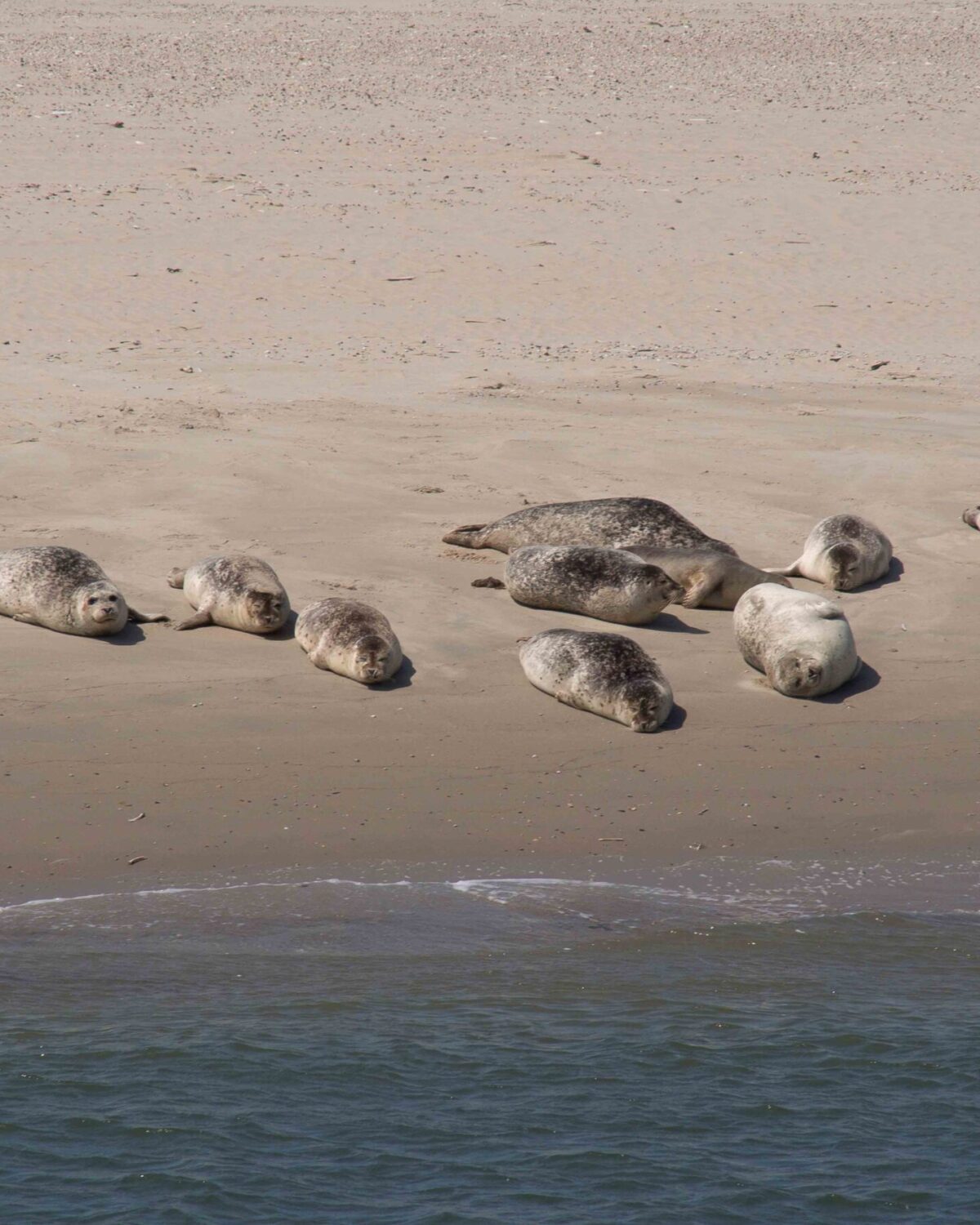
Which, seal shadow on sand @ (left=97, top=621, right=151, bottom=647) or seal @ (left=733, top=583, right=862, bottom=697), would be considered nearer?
seal @ (left=733, top=583, right=862, bottom=697)

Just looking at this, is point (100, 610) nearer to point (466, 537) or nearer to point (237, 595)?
point (237, 595)

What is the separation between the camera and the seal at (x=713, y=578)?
8703 millimetres

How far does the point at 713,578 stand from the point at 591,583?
27.4 inches

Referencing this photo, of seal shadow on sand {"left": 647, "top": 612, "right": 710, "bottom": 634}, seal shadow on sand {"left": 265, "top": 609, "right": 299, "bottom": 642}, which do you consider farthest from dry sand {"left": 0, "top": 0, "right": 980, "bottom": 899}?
seal shadow on sand {"left": 265, "top": 609, "right": 299, "bottom": 642}

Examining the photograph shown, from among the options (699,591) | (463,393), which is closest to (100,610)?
(699,591)

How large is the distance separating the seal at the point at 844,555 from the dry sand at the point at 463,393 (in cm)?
18

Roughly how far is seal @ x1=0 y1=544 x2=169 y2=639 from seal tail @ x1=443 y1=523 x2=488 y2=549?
1.96 meters

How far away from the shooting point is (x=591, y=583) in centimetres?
851

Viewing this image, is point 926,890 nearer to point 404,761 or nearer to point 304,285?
point 404,761

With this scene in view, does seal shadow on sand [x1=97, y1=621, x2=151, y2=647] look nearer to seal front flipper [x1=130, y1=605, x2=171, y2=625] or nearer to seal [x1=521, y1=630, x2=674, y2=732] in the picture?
seal front flipper [x1=130, y1=605, x2=171, y2=625]

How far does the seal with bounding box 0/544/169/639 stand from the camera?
7883 mm

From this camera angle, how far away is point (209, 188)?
19234 mm

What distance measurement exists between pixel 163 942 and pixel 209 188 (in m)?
15.1

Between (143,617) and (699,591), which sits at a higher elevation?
(699,591)
